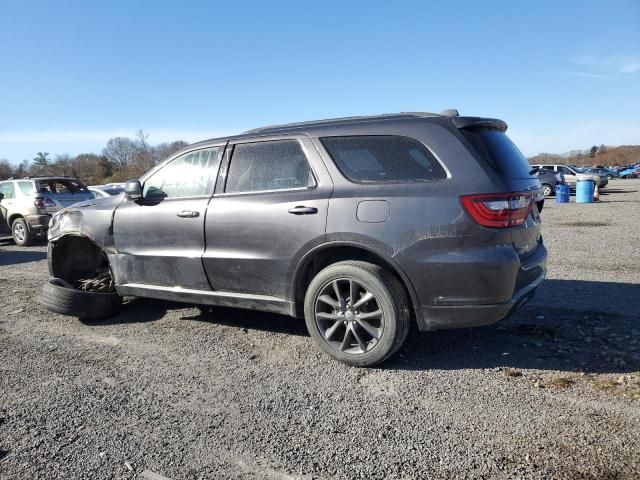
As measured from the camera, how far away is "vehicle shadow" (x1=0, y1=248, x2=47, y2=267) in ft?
30.2

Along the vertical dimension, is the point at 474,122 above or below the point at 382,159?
above

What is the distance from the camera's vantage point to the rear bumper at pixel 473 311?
3.21m

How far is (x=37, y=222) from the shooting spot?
37.8 feet

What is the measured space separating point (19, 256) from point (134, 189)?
717 cm

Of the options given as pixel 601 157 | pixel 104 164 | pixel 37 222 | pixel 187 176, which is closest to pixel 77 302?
pixel 187 176

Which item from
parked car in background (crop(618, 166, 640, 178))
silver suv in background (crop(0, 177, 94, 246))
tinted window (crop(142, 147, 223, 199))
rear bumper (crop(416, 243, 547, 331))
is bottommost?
parked car in background (crop(618, 166, 640, 178))

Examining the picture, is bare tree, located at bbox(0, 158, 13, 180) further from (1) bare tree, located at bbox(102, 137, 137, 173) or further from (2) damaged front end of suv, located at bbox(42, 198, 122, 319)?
(2) damaged front end of suv, located at bbox(42, 198, 122, 319)

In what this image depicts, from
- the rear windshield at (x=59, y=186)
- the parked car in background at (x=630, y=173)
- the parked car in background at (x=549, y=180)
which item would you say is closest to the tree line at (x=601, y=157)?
the parked car in background at (x=630, y=173)

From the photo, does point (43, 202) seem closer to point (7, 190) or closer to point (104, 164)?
point (7, 190)

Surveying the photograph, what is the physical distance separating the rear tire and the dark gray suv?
0.46m

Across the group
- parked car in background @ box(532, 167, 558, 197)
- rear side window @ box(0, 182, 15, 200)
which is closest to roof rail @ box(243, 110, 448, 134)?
rear side window @ box(0, 182, 15, 200)

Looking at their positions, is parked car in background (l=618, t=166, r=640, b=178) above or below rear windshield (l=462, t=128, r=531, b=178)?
below

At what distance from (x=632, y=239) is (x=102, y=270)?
952 centimetres

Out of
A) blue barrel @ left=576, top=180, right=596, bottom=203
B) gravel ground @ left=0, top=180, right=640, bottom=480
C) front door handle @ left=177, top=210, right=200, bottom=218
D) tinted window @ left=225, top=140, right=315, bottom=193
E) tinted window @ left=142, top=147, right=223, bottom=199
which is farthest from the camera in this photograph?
blue barrel @ left=576, top=180, right=596, bottom=203
